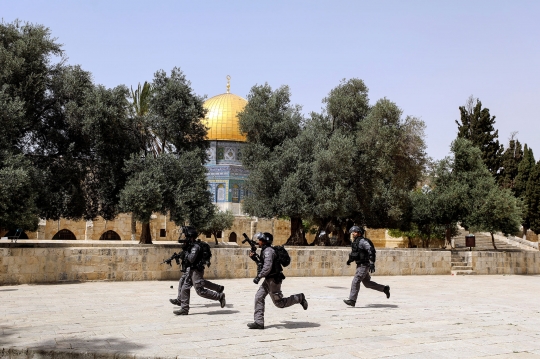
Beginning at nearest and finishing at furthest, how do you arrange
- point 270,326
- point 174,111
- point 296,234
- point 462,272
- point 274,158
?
point 270,326
point 174,111
point 462,272
point 274,158
point 296,234

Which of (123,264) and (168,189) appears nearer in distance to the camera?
(123,264)

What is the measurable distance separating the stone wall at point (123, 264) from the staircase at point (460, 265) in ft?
12.7

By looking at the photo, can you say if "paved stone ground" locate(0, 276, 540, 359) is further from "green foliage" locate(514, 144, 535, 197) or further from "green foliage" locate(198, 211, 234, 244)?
"green foliage" locate(514, 144, 535, 197)

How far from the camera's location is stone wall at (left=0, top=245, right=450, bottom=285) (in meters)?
13.3

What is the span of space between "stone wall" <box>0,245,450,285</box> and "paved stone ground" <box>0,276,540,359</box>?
108cm

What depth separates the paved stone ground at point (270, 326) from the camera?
600 cm

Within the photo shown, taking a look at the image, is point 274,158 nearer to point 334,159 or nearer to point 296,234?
point 334,159

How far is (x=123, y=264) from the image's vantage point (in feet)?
47.7

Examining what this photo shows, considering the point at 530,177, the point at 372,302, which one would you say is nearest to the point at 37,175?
the point at 372,302

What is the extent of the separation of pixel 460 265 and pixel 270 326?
16217 millimetres

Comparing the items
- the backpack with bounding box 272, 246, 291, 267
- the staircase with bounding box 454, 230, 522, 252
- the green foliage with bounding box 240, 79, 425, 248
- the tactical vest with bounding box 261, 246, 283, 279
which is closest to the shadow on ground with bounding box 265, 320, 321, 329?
the tactical vest with bounding box 261, 246, 283, 279

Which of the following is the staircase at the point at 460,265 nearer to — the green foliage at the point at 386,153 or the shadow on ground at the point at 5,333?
the green foliage at the point at 386,153

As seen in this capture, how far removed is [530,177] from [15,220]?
113ft

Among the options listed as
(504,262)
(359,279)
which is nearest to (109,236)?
(504,262)
